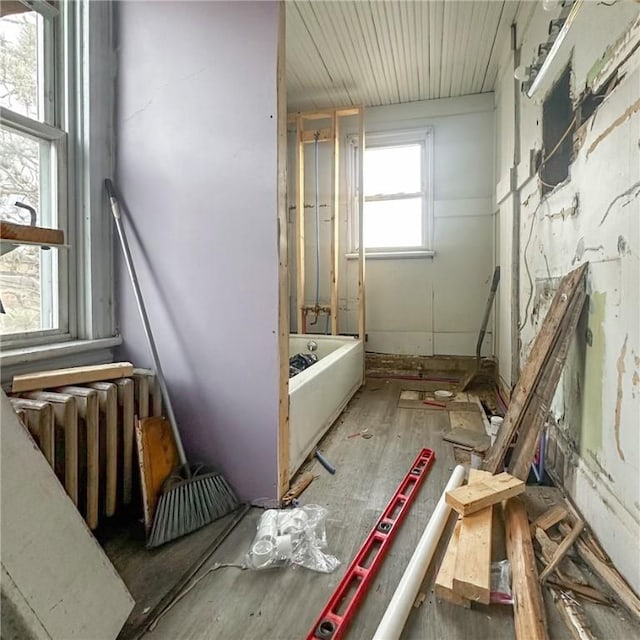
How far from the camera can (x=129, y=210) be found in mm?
1715

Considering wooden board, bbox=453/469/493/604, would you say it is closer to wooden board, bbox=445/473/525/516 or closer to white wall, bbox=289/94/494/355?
wooden board, bbox=445/473/525/516

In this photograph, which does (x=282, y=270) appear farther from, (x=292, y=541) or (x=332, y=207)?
(x=332, y=207)

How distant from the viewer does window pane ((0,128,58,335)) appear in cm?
145

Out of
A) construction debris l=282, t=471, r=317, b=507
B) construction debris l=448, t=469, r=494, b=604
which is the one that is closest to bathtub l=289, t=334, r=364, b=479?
construction debris l=282, t=471, r=317, b=507

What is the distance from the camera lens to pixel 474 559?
3.81 ft

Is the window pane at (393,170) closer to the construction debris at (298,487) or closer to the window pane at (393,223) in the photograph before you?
the window pane at (393,223)

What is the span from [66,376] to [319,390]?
4.33 feet

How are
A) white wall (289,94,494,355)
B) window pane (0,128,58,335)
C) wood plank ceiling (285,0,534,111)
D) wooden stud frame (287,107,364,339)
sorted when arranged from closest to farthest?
window pane (0,128,58,335) < wood plank ceiling (285,0,534,111) < wooden stud frame (287,107,364,339) < white wall (289,94,494,355)

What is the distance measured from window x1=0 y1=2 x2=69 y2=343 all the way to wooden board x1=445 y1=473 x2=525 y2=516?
70.2 inches

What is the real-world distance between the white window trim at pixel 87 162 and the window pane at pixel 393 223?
282 cm

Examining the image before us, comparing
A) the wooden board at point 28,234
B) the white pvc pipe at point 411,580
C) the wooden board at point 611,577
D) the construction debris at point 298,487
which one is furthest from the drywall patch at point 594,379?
the wooden board at point 28,234

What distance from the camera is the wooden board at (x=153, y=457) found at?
56.1 inches

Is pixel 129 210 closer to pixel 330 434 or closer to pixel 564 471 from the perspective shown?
pixel 330 434

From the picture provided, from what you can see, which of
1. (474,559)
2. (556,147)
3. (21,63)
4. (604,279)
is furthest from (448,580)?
(21,63)
